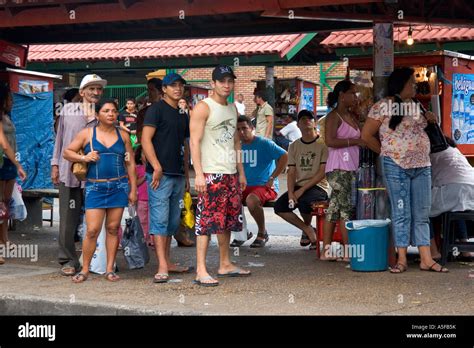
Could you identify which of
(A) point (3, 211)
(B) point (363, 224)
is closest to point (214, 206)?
(B) point (363, 224)

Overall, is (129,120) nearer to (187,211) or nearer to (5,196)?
(5,196)

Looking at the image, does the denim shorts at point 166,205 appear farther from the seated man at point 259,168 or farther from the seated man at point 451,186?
the seated man at point 451,186

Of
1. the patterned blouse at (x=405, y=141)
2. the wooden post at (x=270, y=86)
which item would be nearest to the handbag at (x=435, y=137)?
the patterned blouse at (x=405, y=141)

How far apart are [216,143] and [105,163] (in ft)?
3.76

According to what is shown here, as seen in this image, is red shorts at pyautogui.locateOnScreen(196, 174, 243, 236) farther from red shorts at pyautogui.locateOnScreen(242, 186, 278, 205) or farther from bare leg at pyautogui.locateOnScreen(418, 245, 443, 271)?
red shorts at pyautogui.locateOnScreen(242, 186, 278, 205)

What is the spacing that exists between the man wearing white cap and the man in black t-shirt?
0.79 metres

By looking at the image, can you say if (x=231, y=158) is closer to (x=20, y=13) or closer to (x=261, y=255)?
(x=261, y=255)

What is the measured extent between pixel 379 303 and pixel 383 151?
7.18 feet

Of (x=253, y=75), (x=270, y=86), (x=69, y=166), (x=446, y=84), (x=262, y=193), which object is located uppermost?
(x=253, y=75)

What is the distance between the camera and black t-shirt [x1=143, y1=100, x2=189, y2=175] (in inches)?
391

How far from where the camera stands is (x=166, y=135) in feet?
32.8

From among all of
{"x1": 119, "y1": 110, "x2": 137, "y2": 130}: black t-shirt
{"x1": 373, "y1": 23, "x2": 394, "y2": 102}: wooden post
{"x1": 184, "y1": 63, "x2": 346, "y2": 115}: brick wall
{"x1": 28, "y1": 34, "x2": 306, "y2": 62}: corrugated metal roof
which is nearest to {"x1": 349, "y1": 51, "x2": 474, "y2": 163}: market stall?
{"x1": 373, "y1": 23, "x2": 394, "y2": 102}: wooden post

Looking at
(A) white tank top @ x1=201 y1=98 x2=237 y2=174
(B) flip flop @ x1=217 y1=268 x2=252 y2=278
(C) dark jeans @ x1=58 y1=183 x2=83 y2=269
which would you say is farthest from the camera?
(C) dark jeans @ x1=58 y1=183 x2=83 y2=269

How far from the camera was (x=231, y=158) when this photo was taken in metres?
9.76
